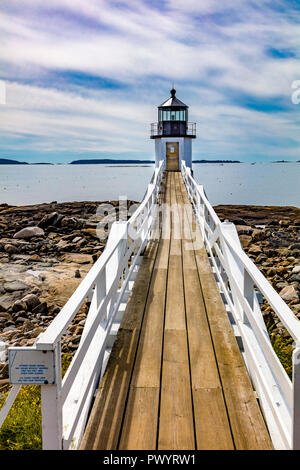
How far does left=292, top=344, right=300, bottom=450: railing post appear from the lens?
1954 millimetres

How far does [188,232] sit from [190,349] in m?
5.59

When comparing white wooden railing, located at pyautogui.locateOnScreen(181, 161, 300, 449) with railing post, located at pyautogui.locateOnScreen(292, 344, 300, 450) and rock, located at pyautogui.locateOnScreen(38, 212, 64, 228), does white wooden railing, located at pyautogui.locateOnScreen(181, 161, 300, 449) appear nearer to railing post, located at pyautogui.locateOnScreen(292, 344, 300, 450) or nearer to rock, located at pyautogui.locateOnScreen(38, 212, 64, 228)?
railing post, located at pyautogui.locateOnScreen(292, 344, 300, 450)

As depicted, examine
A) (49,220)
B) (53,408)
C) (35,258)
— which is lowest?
(35,258)

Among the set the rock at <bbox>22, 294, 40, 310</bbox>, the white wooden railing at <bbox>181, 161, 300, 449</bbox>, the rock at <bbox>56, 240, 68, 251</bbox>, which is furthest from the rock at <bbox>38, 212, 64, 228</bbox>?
the white wooden railing at <bbox>181, 161, 300, 449</bbox>

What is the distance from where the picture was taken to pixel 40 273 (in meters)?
11.3

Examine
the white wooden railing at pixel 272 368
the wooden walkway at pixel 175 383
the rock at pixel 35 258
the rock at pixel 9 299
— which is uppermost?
the white wooden railing at pixel 272 368

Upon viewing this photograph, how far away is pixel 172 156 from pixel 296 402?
2232 cm

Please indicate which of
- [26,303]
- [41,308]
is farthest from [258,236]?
[26,303]

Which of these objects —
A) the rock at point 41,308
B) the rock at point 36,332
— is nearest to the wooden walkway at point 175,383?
the rock at point 36,332

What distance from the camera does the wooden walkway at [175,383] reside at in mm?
2619

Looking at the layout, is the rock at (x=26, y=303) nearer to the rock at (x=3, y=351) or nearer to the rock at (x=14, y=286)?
the rock at (x=3, y=351)

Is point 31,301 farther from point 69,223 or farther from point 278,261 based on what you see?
point 69,223

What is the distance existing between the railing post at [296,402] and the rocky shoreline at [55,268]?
161 inches

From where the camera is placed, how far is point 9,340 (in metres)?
6.89
